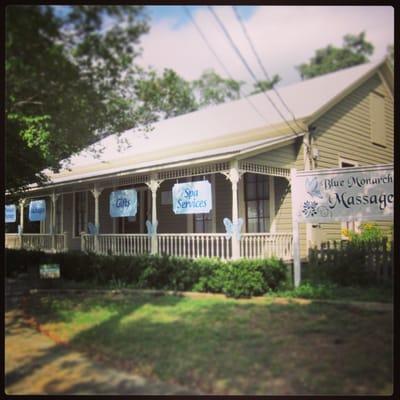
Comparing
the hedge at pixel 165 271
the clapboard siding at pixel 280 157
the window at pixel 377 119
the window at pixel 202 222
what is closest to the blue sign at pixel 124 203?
the hedge at pixel 165 271

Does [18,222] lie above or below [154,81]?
below

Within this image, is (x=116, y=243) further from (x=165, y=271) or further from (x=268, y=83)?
(x=268, y=83)

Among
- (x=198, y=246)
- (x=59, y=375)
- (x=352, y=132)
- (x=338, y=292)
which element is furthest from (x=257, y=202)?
(x=59, y=375)

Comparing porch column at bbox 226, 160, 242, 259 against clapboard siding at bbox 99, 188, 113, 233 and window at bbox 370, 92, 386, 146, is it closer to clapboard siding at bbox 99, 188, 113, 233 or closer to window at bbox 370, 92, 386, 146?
window at bbox 370, 92, 386, 146

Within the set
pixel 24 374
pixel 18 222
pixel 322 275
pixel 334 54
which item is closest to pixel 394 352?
pixel 322 275

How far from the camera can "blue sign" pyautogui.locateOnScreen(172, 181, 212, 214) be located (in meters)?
8.69

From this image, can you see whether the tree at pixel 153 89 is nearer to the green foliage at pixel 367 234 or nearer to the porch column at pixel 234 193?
the porch column at pixel 234 193

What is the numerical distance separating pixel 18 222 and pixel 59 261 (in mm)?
2139

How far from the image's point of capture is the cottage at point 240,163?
29.8 ft

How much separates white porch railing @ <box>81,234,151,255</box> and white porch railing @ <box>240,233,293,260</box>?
111 inches

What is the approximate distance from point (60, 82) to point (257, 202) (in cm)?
596

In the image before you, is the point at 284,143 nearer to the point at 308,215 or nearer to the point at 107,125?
the point at 308,215

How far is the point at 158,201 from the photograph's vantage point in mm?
12914

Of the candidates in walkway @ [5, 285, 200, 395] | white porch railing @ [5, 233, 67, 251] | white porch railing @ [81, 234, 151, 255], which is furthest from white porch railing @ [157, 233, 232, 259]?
walkway @ [5, 285, 200, 395]
